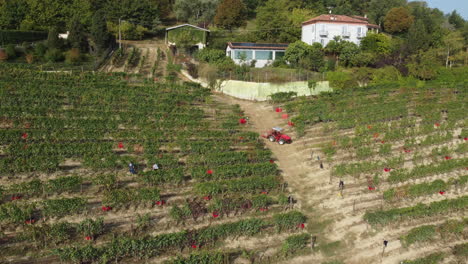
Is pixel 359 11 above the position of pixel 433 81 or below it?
above

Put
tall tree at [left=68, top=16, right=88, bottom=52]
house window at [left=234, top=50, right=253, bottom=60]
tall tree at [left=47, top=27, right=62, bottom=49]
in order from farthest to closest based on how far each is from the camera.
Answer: tall tree at [left=68, top=16, right=88, bottom=52] → house window at [left=234, top=50, right=253, bottom=60] → tall tree at [left=47, top=27, right=62, bottom=49]

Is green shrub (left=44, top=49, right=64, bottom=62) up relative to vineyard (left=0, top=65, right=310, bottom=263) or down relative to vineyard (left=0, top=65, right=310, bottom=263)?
up

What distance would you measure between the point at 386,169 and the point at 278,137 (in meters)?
7.53

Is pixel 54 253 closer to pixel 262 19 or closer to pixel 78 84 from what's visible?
pixel 78 84

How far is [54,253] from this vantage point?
44.5 ft

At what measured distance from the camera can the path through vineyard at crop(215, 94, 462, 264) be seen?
16.1 m

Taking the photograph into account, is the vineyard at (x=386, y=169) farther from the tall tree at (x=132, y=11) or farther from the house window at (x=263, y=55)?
the tall tree at (x=132, y=11)

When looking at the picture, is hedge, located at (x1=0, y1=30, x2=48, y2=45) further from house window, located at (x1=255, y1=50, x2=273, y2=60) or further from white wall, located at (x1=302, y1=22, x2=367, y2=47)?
white wall, located at (x1=302, y1=22, x2=367, y2=47)

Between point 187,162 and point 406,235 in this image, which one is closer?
point 406,235

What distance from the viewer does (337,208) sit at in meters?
18.9

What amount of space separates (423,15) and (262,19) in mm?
32092

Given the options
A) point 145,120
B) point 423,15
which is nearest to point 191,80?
point 145,120

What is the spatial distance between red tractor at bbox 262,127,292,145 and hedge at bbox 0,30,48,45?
111ft

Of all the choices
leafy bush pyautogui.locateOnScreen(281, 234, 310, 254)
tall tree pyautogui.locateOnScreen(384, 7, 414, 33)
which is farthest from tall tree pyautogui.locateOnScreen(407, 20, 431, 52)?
leafy bush pyautogui.locateOnScreen(281, 234, 310, 254)
